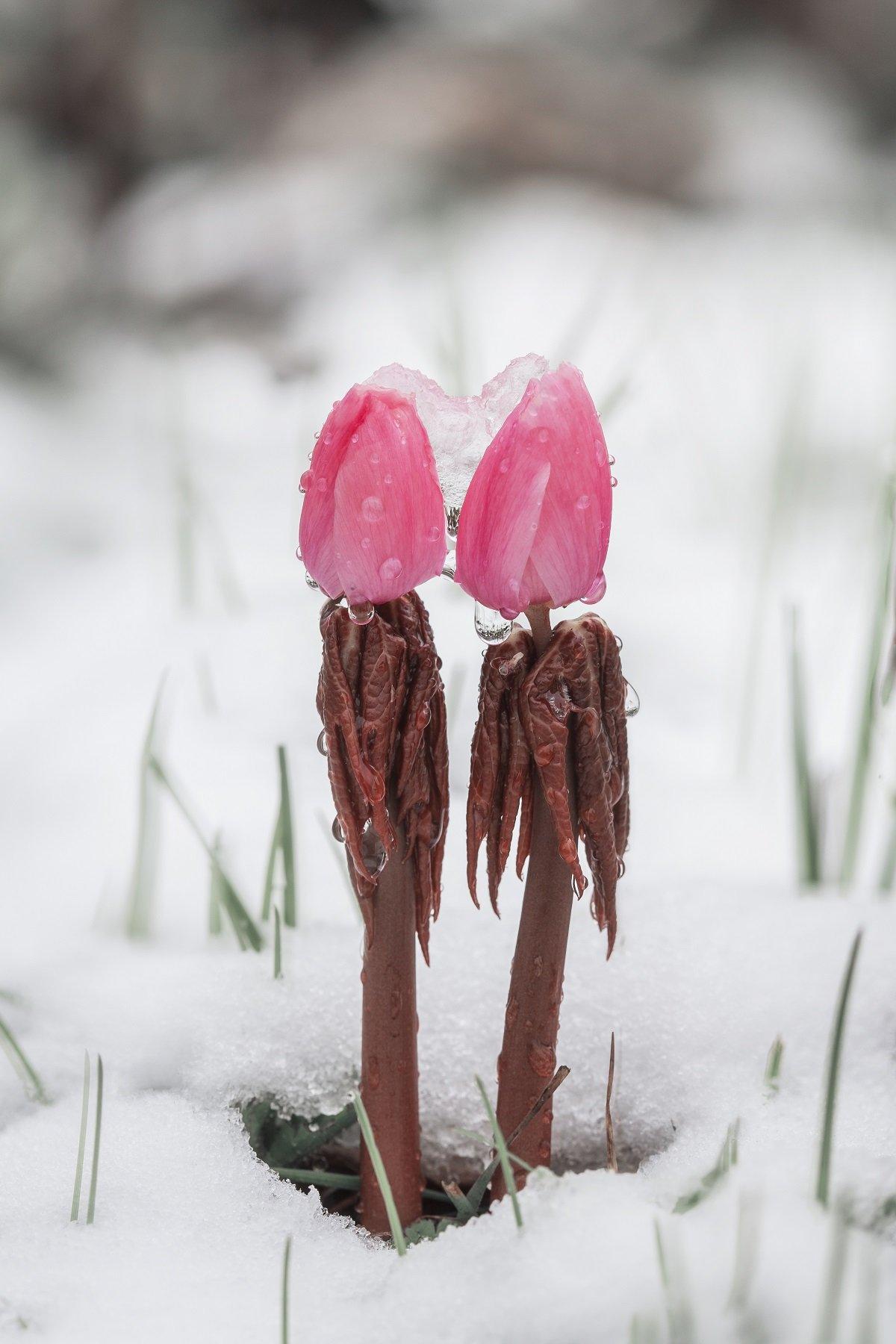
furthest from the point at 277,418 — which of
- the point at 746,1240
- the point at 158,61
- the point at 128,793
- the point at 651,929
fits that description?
the point at 746,1240

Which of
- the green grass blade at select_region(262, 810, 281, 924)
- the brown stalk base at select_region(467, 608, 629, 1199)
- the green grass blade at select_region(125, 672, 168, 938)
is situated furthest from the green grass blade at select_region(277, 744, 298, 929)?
the brown stalk base at select_region(467, 608, 629, 1199)

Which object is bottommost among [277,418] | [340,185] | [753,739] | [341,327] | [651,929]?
[651,929]

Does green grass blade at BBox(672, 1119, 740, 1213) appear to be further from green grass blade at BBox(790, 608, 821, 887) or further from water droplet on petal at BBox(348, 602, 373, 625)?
green grass blade at BBox(790, 608, 821, 887)

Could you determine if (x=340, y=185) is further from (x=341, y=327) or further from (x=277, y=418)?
(x=277, y=418)

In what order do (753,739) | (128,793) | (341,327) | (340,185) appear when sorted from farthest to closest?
(340,185)
(341,327)
(753,739)
(128,793)

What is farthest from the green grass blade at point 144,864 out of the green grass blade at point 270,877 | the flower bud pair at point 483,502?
the flower bud pair at point 483,502

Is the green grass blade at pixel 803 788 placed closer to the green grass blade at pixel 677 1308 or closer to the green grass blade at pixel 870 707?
the green grass blade at pixel 870 707
